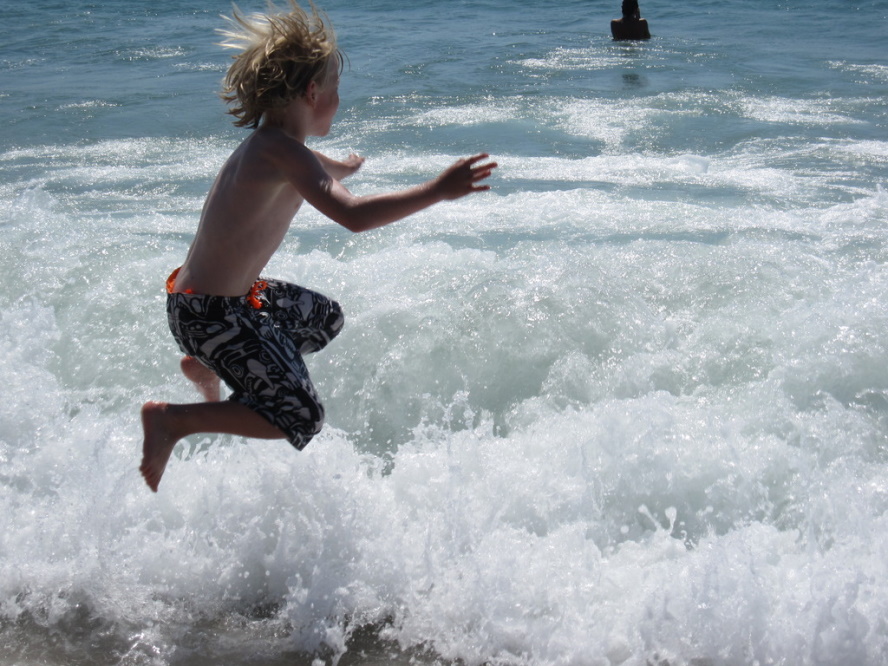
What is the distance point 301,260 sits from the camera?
5.53m

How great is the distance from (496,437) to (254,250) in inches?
53.5

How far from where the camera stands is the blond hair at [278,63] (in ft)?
8.93

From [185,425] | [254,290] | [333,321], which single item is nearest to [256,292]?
[254,290]

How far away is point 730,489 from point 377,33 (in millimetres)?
15946

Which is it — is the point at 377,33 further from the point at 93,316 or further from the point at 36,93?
the point at 93,316

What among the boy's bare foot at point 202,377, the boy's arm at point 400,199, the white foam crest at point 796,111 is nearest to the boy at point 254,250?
the boy's arm at point 400,199

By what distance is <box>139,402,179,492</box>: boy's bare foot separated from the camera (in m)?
2.82

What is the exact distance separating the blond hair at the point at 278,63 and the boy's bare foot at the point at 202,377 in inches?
36.9

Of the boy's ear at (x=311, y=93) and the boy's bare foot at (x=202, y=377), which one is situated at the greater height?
the boy's ear at (x=311, y=93)

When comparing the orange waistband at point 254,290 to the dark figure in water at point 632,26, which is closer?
the orange waistband at point 254,290

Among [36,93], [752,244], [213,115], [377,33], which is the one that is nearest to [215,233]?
[752,244]

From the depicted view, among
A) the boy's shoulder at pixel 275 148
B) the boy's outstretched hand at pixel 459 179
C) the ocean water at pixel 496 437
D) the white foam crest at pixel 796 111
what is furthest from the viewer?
the white foam crest at pixel 796 111

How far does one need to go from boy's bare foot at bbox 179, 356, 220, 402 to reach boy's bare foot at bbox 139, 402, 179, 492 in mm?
411

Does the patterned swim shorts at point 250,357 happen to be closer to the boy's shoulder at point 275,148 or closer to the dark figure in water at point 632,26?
the boy's shoulder at point 275,148
